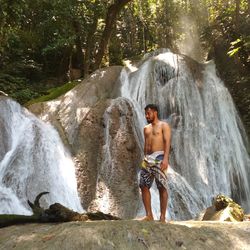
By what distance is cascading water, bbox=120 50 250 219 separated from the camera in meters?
11.6

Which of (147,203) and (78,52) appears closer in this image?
(147,203)

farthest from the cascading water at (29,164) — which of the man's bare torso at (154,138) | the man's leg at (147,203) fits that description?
the man's bare torso at (154,138)

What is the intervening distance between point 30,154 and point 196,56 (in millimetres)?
18164

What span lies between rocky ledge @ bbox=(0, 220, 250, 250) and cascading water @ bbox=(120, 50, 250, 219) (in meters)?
5.24

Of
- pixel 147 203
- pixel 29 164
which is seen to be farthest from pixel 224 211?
pixel 29 164

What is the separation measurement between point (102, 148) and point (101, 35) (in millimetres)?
11867

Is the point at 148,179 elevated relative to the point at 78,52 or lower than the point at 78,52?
lower

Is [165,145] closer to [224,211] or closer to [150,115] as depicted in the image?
[150,115]

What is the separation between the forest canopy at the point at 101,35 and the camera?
17438 millimetres

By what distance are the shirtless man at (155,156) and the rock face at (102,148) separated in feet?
12.6

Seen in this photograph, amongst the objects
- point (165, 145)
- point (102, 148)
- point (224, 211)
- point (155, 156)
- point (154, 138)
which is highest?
point (102, 148)

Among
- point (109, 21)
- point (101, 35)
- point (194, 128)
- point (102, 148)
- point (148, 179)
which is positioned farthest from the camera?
point (101, 35)

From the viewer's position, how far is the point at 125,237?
4.54 metres

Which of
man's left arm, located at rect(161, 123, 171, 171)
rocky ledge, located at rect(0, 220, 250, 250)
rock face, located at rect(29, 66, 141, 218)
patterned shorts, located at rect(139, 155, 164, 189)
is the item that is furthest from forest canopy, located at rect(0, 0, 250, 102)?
rocky ledge, located at rect(0, 220, 250, 250)
